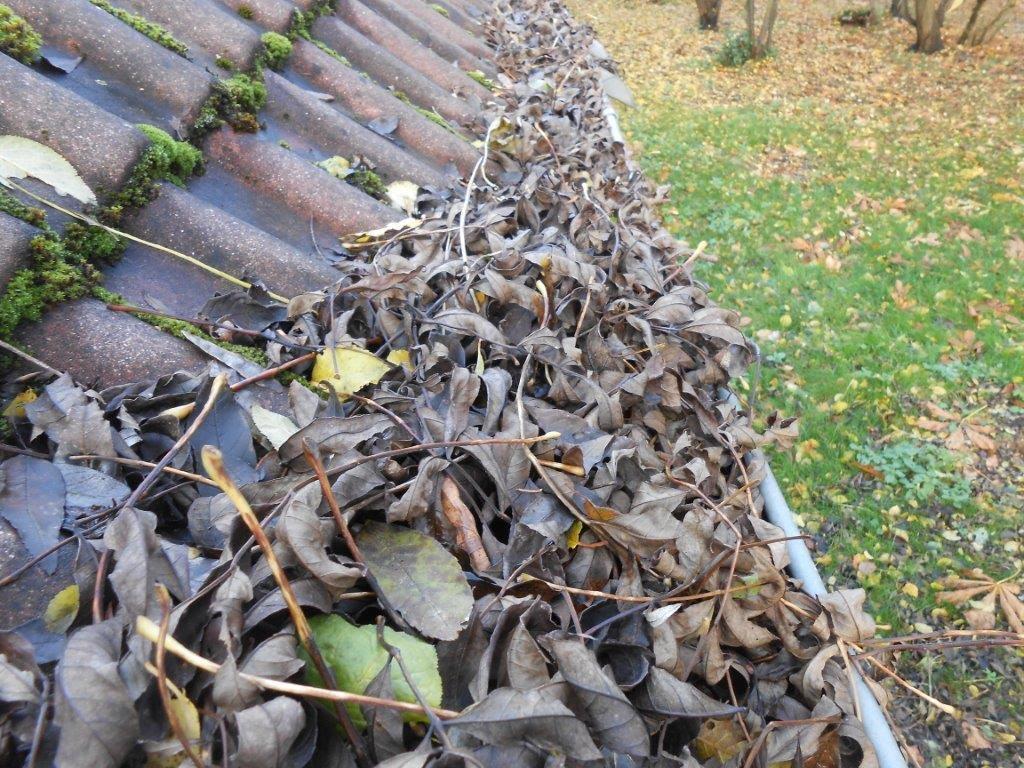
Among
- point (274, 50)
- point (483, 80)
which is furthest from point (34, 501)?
point (483, 80)

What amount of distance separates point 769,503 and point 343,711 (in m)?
1.03

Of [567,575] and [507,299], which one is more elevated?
[507,299]

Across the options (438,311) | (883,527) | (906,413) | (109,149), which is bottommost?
(883,527)

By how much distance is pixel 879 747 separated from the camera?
3.48 feet

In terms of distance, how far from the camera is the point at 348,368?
139 centimetres

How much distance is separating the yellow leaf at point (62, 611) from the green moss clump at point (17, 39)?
140 cm

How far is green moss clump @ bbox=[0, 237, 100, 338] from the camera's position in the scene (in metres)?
1.21

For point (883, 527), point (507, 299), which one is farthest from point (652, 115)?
point (507, 299)

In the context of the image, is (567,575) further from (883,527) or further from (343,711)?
(883,527)

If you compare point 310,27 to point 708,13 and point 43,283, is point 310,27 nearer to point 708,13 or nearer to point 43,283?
point 43,283

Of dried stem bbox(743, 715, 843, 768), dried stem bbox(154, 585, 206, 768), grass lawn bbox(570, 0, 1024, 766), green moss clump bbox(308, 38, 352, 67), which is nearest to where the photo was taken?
dried stem bbox(154, 585, 206, 768)

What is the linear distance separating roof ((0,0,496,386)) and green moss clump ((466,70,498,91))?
772 millimetres

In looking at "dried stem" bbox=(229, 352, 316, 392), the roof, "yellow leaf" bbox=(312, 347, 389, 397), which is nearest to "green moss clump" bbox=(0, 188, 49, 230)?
the roof

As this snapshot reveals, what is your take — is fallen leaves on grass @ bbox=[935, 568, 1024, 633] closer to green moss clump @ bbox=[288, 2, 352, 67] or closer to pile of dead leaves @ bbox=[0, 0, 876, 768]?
pile of dead leaves @ bbox=[0, 0, 876, 768]
